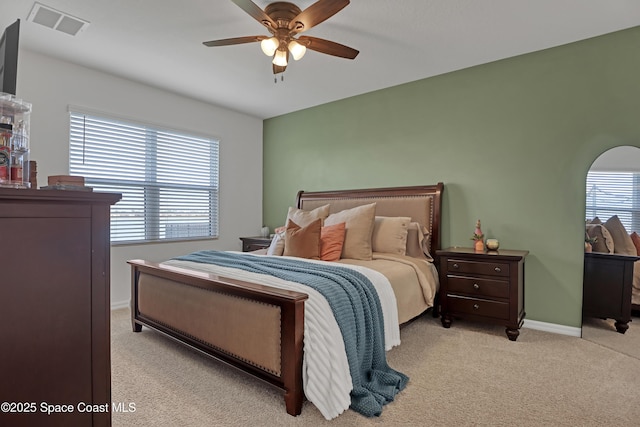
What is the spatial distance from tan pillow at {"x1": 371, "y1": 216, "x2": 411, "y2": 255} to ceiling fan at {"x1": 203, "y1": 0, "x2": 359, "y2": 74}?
1.68 metres

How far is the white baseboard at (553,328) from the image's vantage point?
3129mm

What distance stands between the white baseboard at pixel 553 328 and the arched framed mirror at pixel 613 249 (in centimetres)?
7

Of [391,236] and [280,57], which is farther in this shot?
[391,236]

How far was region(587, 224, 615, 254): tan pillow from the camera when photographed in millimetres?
2975

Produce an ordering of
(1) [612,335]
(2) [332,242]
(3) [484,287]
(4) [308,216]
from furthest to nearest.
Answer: (4) [308,216] → (2) [332,242] → (3) [484,287] → (1) [612,335]

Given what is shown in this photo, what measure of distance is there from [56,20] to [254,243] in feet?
10.3

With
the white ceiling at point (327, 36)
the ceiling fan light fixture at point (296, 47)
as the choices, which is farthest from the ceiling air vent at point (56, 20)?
the ceiling fan light fixture at point (296, 47)

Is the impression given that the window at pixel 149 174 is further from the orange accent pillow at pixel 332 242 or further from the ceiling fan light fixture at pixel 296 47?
the ceiling fan light fixture at pixel 296 47

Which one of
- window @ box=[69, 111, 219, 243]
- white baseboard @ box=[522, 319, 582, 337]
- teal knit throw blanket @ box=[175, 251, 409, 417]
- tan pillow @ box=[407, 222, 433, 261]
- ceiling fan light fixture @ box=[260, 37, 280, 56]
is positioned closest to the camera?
teal knit throw blanket @ box=[175, 251, 409, 417]

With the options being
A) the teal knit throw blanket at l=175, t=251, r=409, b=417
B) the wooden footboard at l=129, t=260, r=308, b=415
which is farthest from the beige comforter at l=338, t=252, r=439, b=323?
the wooden footboard at l=129, t=260, r=308, b=415

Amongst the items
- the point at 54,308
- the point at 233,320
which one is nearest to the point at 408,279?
the point at 233,320

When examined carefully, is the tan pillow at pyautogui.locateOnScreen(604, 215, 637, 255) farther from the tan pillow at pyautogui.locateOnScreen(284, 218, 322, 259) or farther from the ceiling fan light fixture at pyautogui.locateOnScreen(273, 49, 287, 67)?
the ceiling fan light fixture at pyautogui.locateOnScreen(273, 49, 287, 67)

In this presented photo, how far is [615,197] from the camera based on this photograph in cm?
292

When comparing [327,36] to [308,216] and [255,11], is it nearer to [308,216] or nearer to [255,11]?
[255,11]
